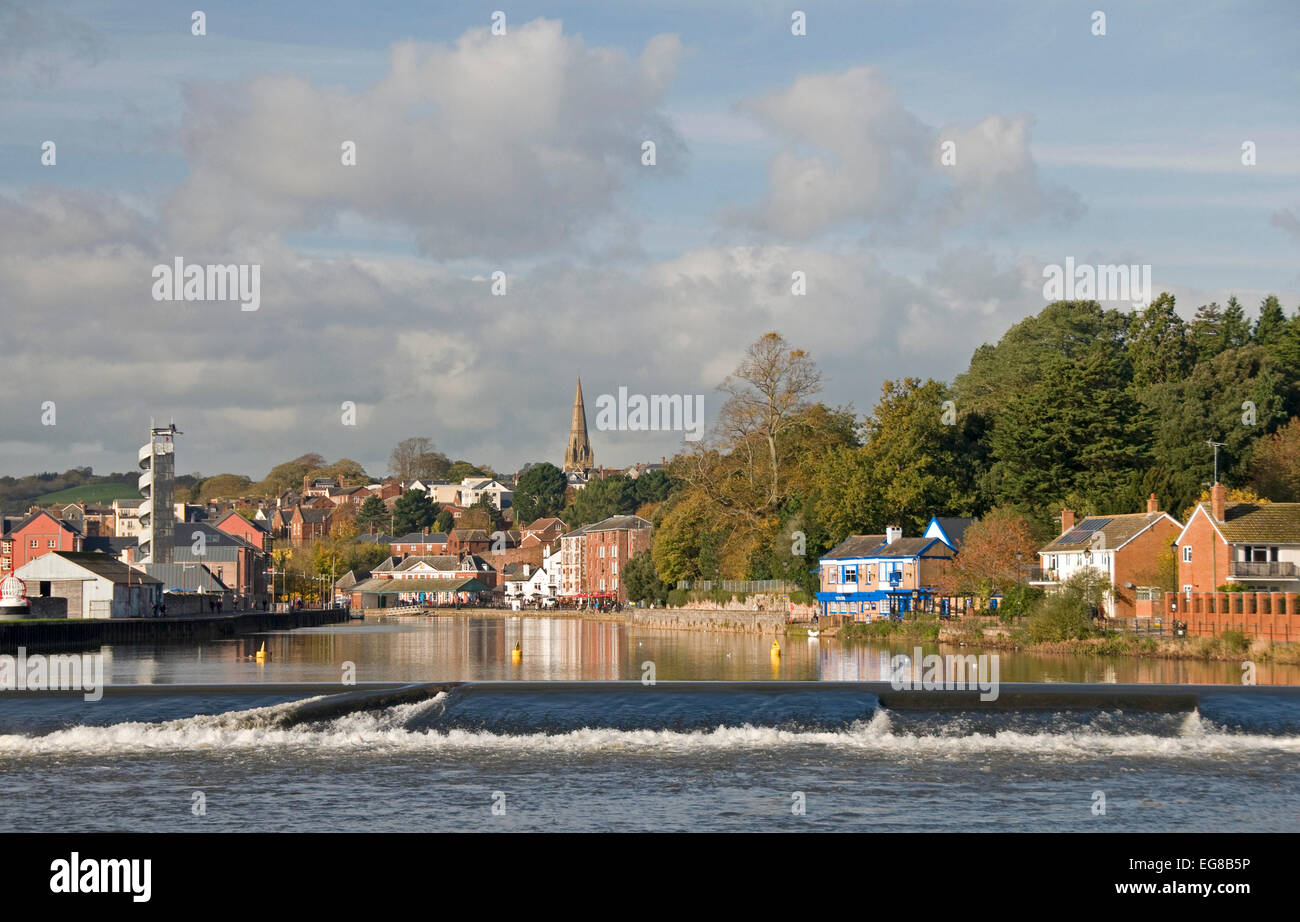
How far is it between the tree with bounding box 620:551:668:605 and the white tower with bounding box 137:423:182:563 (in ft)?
134

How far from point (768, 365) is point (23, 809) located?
232ft

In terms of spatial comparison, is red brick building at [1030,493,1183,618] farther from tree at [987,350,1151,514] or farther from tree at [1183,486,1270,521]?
tree at [987,350,1151,514]

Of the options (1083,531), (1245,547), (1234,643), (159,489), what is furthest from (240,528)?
(1234,643)

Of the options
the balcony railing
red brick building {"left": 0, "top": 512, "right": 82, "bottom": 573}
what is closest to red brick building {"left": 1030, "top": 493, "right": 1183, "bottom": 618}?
the balcony railing

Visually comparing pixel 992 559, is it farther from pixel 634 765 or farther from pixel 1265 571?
pixel 634 765

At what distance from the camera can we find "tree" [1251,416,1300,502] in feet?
247

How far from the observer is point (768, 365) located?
3425 inches

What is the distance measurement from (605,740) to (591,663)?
29.5m

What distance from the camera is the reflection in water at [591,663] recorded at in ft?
138

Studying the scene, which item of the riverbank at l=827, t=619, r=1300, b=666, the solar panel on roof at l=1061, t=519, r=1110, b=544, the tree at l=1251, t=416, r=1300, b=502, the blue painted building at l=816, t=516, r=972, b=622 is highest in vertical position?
the tree at l=1251, t=416, r=1300, b=502

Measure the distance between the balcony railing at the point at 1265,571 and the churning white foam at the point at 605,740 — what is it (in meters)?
33.2

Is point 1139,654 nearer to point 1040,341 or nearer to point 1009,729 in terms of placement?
point 1009,729
